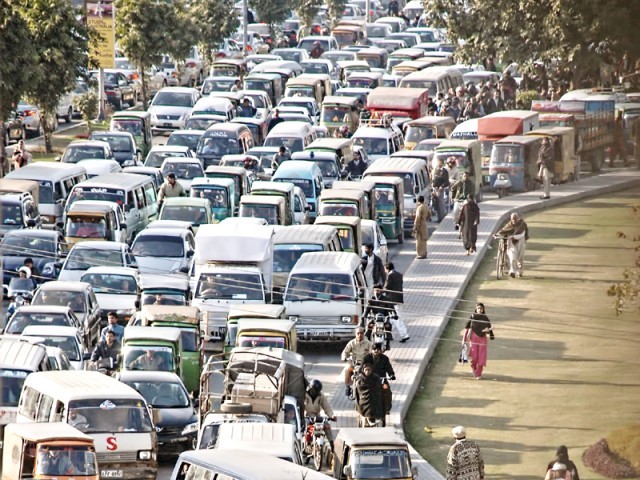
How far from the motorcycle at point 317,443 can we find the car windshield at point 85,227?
1456 centimetres

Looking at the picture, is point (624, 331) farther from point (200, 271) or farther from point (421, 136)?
point (421, 136)

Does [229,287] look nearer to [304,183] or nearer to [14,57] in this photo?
[304,183]

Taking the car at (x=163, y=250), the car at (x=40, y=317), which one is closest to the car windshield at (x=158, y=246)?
the car at (x=163, y=250)

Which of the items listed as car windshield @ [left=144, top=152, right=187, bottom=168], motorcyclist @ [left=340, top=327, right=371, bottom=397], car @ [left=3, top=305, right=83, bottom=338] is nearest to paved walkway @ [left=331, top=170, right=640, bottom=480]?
motorcyclist @ [left=340, top=327, right=371, bottom=397]

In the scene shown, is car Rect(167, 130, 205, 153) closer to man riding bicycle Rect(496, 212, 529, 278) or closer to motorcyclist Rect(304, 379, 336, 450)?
man riding bicycle Rect(496, 212, 529, 278)

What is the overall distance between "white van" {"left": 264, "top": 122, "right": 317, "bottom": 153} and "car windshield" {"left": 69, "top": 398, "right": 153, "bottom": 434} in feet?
96.5

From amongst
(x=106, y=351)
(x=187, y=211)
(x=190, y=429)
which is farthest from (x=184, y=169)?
(x=190, y=429)

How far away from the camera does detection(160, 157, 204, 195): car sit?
50.1 m

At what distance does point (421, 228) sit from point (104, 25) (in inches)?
968

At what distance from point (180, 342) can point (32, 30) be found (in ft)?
94.5

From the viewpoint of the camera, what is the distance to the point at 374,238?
139 ft

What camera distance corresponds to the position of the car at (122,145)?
178 ft

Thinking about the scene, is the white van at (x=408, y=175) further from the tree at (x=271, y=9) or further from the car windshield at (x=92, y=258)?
the tree at (x=271, y=9)

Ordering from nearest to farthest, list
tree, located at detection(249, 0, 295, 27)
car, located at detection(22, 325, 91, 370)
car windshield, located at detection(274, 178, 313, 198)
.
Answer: car, located at detection(22, 325, 91, 370), car windshield, located at detection(274, 178, 313, 198), tree, located at detection(249, 0, 295, 27)
